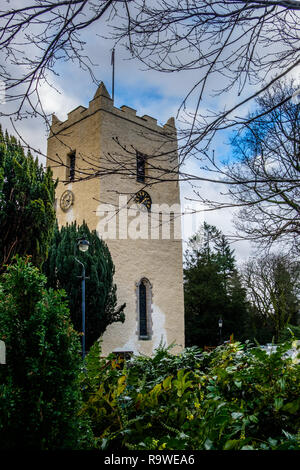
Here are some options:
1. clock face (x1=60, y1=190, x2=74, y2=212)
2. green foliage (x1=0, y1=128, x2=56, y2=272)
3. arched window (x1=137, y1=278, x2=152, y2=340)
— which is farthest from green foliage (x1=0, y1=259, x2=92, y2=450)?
clock face (x1=60, y1=190, x2=74, y2=212)

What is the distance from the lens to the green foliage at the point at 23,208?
564cm

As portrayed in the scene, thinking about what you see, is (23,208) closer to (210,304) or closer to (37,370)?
(37,370)

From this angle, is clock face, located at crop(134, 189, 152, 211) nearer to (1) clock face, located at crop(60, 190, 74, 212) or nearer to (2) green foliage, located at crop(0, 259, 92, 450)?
(2) green foliage, located at crop(0, 259, 92, 450)

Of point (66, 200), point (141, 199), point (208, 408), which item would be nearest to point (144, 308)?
point (66, 200)

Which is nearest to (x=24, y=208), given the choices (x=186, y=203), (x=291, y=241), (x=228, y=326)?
(x=186, y=203)

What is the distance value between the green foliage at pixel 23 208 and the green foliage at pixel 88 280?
666cm

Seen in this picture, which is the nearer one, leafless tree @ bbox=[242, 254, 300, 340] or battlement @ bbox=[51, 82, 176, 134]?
battlement @ bbox=[51, 82, 176, 134]

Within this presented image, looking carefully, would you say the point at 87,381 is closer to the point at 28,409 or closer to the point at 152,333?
the point at 28,409

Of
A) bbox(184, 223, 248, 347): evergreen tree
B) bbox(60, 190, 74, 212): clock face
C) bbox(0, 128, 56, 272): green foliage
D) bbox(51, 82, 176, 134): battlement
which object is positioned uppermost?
bbox(51, 82, 176, 134): battlement

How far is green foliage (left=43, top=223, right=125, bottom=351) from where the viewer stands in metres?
12.8

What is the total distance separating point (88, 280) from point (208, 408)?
11.7 m

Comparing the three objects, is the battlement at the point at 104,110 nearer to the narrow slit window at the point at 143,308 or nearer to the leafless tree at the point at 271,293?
the narrow slit window at the point at 143,308

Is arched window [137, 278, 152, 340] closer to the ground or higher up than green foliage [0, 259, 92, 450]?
closer to the ground

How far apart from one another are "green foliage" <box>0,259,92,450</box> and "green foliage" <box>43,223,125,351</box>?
10.8 m
